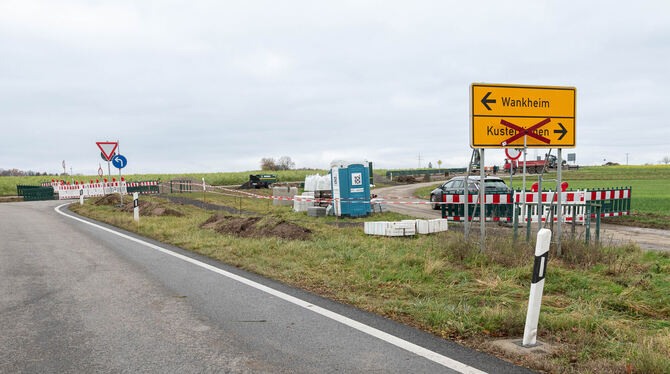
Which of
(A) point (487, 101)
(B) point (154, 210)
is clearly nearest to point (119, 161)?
(B) point (154, 210)

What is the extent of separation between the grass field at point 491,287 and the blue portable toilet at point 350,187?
575 centimetres

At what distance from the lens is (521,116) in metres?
8.45

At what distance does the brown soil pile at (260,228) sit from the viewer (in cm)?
1113

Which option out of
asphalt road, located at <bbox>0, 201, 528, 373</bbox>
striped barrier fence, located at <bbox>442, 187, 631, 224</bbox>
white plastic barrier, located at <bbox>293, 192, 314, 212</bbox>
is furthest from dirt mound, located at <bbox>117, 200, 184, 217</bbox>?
striped barrier fence, located at <bbox>442, 187, 631, 224</bbox>

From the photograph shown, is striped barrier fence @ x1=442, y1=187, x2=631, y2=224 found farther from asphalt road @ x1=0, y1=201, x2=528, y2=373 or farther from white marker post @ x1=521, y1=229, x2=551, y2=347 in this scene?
white marker post @ x1=521, y1=229, x2=551, y2=347

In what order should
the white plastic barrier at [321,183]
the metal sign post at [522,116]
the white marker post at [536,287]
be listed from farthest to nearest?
the white plastic barrier at [321,183] → the metal sign post at [522,116] → the white marker post at [536,287]

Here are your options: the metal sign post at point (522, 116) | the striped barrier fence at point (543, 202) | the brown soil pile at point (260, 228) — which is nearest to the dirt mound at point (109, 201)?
the brown soil pile at point (260, 228)

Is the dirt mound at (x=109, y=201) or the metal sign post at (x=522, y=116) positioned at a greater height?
the metal sign post at (x=522, y=116)

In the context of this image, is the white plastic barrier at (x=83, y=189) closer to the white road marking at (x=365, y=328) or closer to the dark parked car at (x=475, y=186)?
the dark parked car at (x=475, y=186)

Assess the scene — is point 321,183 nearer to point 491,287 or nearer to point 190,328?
point 491,287

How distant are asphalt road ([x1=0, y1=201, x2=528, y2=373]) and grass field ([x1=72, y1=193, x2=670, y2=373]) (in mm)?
471

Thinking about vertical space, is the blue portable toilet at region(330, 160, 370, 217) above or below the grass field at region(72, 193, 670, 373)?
above

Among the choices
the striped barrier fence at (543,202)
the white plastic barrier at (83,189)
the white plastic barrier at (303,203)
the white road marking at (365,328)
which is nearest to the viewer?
the white road marking at (365,328)

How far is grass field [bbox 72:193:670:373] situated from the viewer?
4.11 m
